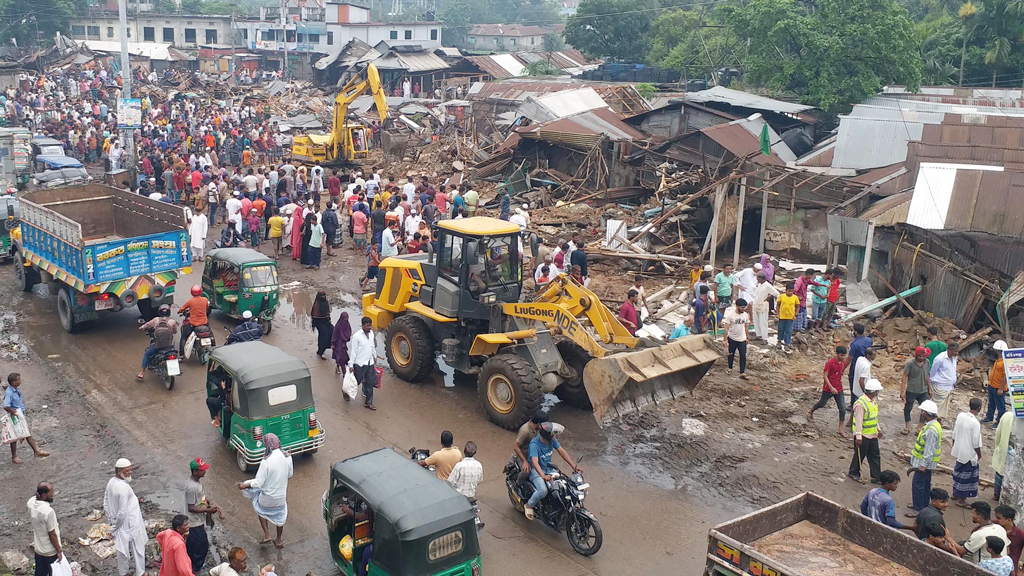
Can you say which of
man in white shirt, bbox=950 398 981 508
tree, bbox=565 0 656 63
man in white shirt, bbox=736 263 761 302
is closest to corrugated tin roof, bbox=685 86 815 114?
man in white shirt, bbox=736 263 761 302

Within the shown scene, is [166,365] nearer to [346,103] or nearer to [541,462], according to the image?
[541,462]

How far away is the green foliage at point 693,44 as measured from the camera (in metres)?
43.6

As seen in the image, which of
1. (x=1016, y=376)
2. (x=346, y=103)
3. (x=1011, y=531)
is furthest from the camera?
(x=346, y=103)

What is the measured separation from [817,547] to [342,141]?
2736 centimetres

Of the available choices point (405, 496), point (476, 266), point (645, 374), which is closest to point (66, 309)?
point (476, 266)

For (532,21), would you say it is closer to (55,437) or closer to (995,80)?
(995,80)

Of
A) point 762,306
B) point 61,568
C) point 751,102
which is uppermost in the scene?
point 751,102

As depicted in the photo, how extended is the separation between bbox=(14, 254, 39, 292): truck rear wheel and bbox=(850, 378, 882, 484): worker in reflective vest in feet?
52.6

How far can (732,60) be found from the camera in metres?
44.0

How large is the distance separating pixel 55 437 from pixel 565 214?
581 inches

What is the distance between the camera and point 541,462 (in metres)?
9.70

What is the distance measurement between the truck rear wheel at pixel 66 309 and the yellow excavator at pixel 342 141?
1725 centimetres

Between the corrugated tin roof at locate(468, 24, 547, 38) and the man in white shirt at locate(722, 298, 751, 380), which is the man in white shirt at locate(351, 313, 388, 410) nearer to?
the man in white shirt at locate(722, 298, 751, 380)

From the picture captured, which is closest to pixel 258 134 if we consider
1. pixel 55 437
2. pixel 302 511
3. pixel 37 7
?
pixel 55 437
